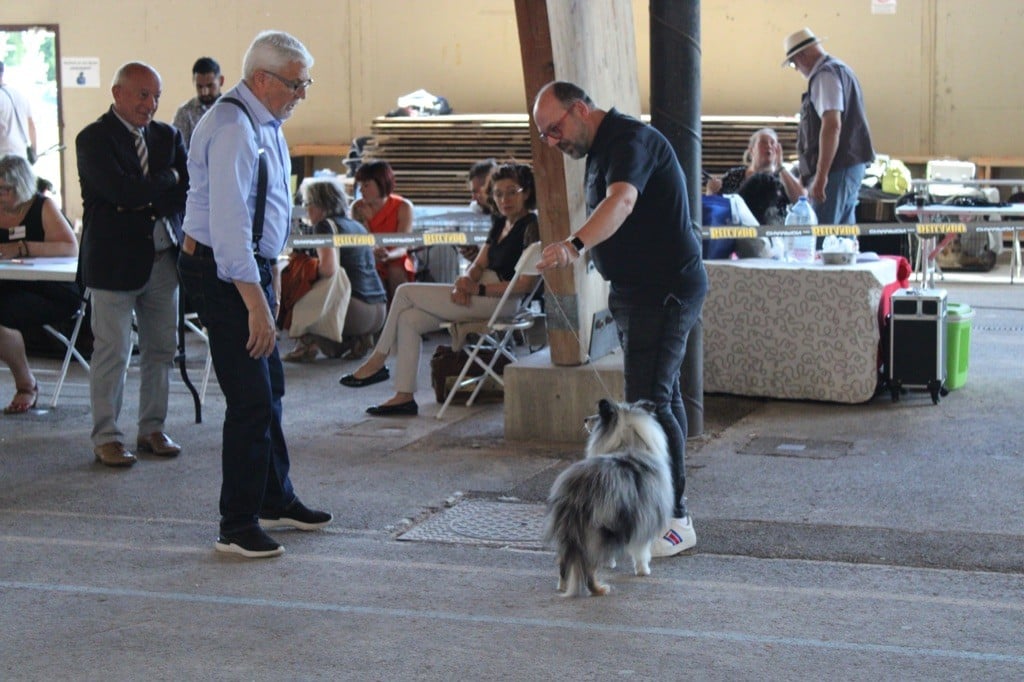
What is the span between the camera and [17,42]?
18.5 m

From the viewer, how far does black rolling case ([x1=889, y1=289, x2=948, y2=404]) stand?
721 centimetres

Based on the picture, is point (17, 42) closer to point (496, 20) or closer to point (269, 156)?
point (496, 20)

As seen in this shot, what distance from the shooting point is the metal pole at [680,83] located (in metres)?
6.20

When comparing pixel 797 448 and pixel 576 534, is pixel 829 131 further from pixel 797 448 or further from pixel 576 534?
pixel 576 534

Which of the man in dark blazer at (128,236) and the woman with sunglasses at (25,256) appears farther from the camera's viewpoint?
the woman with sunglasses at (25,256)

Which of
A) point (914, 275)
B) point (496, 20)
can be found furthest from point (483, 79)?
point (914, 275)

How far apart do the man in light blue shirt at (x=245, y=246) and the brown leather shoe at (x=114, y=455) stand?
1538 millimetres

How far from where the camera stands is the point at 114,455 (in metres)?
6.25

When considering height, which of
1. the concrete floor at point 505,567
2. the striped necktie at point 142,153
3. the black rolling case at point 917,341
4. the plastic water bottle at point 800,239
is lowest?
the concrete floor at point 505,567

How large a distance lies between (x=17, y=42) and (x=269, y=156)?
1536 cm

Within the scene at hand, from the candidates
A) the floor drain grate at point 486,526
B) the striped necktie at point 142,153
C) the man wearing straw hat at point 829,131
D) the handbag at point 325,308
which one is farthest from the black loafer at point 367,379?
the man wearing straw hat at point 829,131

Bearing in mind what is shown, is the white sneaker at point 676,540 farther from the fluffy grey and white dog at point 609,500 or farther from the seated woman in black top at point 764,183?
the seated woman in black top at point 764,183

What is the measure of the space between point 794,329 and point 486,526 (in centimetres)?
280

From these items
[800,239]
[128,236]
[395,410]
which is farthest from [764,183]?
[128,236]
